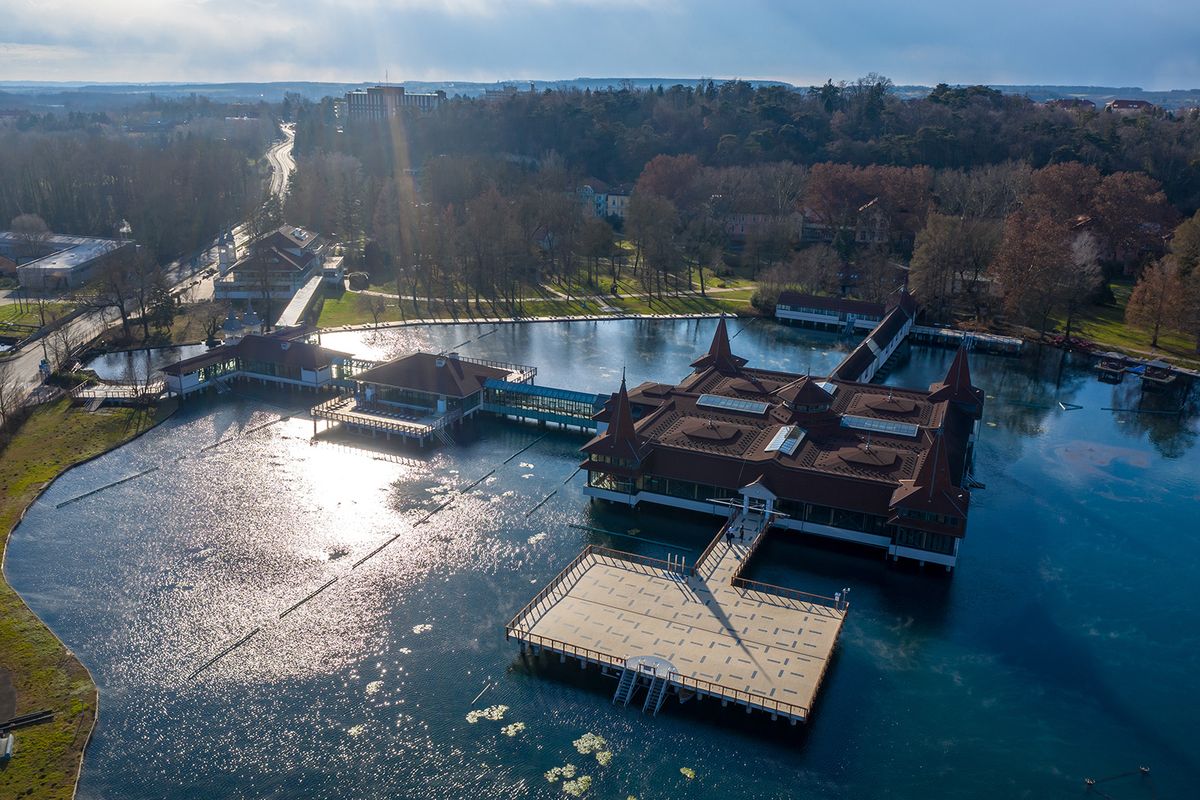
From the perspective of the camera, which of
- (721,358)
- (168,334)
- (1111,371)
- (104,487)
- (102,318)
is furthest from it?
(102,318)

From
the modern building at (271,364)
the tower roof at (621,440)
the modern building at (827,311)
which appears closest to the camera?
the tower roof at (621,440)

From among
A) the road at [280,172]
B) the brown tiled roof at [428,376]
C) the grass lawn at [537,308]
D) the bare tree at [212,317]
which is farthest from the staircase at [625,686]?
the road at [280,172]

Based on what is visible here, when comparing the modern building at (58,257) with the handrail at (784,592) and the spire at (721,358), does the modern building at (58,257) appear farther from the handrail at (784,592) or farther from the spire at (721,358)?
the handrail at (784,592)

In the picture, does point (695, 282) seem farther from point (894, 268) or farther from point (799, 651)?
point (799, 651)

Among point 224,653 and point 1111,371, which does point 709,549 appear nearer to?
point 224,653

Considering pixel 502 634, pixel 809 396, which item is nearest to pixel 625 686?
pixel 502 634
